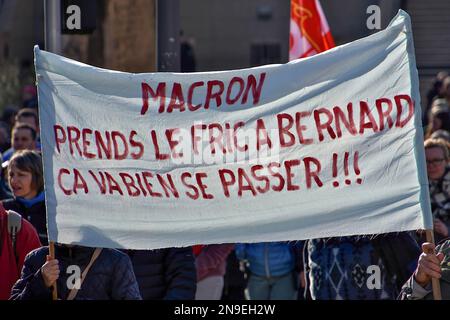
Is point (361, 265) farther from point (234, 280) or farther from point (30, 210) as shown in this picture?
point (234, 280)

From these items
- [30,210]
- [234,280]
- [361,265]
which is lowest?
[234,280]

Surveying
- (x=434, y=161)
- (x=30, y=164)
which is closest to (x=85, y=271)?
(x=30, y=164)

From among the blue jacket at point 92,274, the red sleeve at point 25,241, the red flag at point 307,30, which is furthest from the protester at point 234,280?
the blue jacket at point 92,274

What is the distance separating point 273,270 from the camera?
31.5 feet

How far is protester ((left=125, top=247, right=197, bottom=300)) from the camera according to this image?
779 centimetres

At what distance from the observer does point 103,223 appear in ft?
21.7

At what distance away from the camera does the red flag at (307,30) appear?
10891mm

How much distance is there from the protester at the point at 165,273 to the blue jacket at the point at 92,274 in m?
0.99

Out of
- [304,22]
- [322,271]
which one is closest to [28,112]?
Result: [304,22]

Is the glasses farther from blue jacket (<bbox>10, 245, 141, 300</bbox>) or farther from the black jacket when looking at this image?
blue jacket (<bbox>10, 245, 141, 300</bbox>)

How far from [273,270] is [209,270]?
0.43 m

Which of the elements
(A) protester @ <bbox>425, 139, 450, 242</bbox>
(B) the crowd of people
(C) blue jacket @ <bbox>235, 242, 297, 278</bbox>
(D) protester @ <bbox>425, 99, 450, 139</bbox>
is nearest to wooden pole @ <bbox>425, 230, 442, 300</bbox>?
(B) the crowd of people

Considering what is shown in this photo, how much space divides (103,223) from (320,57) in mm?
1255
